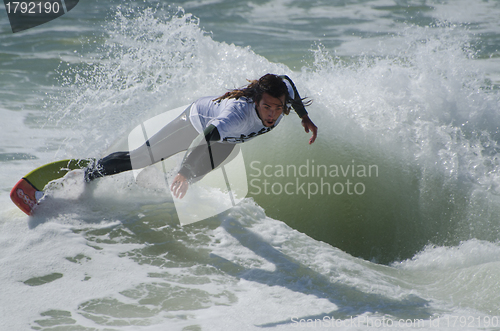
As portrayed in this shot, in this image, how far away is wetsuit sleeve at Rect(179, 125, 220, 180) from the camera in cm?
262

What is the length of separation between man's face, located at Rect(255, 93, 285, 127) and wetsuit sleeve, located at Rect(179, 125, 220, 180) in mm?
353

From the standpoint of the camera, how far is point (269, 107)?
9.00 feet

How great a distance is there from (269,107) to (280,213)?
5.32ft

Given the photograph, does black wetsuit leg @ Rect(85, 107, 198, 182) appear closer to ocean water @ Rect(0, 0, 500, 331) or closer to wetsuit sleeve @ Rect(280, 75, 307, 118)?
ocean water @ Rect(0, 0, 500, 331)

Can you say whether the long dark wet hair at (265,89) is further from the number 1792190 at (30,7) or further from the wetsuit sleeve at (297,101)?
the number 1792190 at (30,7)

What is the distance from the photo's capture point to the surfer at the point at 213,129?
2.67 metres

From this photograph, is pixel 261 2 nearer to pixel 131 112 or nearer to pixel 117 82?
pixel 117 82

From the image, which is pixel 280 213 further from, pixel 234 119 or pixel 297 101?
pixel 234 119

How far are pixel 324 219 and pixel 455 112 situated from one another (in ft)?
7.11

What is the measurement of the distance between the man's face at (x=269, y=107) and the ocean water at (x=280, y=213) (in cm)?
95

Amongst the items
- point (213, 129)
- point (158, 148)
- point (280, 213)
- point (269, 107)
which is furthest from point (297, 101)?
point (280, 213)

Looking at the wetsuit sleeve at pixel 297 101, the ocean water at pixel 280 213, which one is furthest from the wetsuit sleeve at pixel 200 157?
the wetsuit sleeve at pixel 297 101

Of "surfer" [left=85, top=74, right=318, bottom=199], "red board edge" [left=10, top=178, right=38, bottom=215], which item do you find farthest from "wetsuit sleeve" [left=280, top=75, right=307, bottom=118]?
"red board edge" [left=10, top=178, right=38, bottom=215]

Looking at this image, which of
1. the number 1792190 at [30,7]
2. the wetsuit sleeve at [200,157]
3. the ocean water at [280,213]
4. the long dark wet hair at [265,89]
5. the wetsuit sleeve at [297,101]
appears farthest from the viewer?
the number 1792190 at [30,7]
